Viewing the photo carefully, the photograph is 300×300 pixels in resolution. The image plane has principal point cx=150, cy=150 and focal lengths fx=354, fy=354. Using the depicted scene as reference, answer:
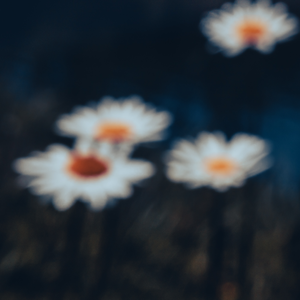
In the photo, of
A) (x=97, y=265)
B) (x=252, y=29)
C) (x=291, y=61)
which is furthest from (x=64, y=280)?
(x=291, y=61)

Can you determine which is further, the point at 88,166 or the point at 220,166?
the point at 220,166

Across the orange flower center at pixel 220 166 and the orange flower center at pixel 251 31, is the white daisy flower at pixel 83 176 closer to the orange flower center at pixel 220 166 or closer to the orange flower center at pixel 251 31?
the orange flower center at pixel 220 166

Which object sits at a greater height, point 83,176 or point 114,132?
point 114,132

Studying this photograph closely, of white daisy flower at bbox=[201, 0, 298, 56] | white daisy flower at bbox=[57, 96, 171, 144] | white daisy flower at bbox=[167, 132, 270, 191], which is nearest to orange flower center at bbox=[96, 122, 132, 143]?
white daisy flower at bbox=[57, 96, 171, 144]

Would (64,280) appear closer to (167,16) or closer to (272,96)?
(272,96)

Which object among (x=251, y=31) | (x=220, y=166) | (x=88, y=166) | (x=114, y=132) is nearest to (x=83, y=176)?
(x=88, y=166)

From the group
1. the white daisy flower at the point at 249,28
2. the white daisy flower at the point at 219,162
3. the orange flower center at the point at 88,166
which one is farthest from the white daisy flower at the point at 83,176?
the white daisy flower at the point at 249,28

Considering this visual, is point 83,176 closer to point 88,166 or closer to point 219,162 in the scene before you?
point 88,166

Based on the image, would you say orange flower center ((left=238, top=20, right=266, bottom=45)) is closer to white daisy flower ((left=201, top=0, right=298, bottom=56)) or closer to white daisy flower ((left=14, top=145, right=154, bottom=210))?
white daisy flower ((left=201, top=0, right=298, bottom=56))
